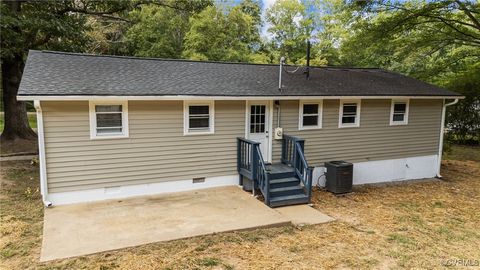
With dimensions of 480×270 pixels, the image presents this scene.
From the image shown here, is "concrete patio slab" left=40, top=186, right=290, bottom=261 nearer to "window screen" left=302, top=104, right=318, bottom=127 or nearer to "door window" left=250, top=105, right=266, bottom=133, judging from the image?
"door window" left=250, top=105, right=266, bottom=133

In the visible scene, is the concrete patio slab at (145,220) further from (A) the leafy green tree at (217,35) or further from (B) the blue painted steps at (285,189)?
(A) the leafy green tree at (217,35)

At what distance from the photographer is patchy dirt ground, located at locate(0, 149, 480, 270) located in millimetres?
4582

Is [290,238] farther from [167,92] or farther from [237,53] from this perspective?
[237,53]

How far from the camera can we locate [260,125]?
27.9 ft

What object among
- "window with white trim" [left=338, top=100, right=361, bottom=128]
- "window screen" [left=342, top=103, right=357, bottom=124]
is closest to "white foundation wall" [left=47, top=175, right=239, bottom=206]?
"window with white trim" [left=338, top=100, right=361, bottom=128]

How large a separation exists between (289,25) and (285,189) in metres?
24.3

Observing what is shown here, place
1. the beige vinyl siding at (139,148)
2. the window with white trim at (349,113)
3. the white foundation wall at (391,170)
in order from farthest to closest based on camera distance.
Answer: the white foundation wall at (391,170), the window with white trim at (349,113), the beige vinyl siding at (139,148)

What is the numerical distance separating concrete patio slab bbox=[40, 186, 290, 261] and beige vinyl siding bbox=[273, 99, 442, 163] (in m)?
2.53

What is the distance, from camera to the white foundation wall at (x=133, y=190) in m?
6.71

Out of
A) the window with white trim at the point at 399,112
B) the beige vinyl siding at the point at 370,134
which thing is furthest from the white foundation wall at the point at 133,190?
the window with white trim at the point at 399,112

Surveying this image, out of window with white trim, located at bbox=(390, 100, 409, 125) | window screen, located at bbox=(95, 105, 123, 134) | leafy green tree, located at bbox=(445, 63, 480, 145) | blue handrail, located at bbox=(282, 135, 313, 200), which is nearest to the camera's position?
window screen, located at bbox=(95, 105, 123, 134)

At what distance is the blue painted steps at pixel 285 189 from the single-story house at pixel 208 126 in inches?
1.0

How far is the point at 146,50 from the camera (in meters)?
22.4

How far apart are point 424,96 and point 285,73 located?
4.23 metres
